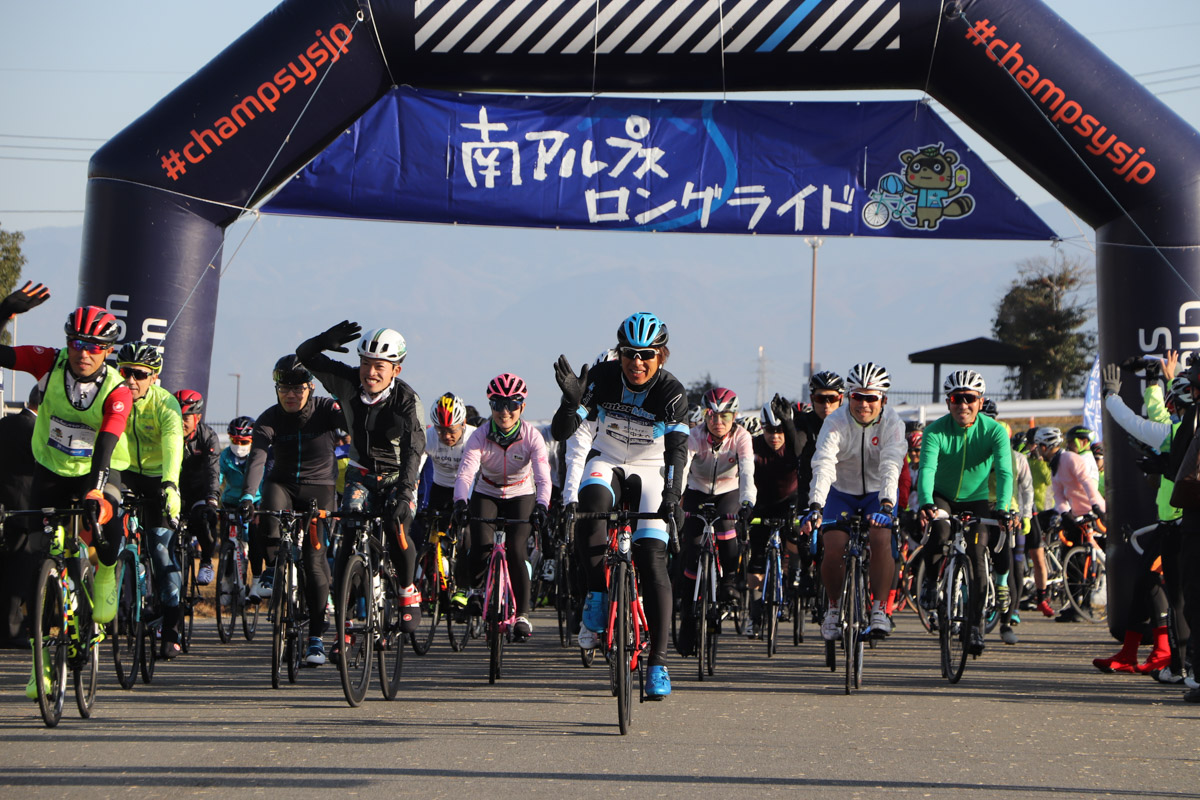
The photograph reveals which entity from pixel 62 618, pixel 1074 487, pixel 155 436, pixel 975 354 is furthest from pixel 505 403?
pixel 975 354

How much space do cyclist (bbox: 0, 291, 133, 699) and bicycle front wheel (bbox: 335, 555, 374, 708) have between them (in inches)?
52.2

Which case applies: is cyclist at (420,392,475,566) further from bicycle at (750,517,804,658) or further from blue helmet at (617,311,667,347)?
blue helmet at (617,311,667,347)

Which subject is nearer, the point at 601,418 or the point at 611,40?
the point at 601,418

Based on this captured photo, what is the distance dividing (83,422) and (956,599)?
5.80 metres

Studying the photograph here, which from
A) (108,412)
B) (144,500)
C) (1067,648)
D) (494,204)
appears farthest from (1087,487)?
(108,412)

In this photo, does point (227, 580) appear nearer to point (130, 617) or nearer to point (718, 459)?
point (130, 617)

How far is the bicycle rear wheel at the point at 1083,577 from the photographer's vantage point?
54.7 ft

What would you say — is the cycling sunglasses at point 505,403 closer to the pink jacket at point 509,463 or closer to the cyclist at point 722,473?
the pink jacket at point 509,463

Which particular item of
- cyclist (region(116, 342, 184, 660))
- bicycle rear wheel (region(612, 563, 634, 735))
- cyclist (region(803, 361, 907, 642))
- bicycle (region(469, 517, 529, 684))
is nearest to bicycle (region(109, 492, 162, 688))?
cyclist (region(116, 342, 184, 660))

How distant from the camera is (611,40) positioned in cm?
1293

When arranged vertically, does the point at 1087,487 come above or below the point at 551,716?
above

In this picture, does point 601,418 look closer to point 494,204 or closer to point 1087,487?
point 494,204

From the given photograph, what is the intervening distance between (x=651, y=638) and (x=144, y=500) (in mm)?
3825

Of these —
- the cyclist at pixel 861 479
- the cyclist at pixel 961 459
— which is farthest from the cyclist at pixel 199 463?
the cyclist at pixel 961 459
